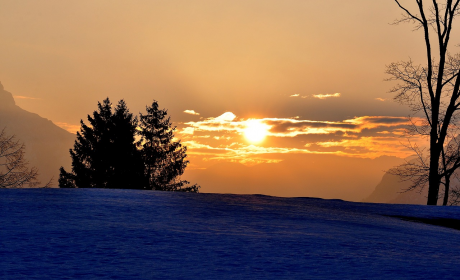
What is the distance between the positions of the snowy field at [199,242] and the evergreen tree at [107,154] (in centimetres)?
3255

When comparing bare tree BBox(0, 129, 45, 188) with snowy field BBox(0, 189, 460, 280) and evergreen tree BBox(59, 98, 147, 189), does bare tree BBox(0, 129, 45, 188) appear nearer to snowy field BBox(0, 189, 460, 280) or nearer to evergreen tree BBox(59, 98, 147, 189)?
evergreen tree BBox(59, 98, 147, 189)

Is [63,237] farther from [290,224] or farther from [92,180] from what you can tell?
[92,180]

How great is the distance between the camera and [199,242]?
313 inches

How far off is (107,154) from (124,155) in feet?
5.50

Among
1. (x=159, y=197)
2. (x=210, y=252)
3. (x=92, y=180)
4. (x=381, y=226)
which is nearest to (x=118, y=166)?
(x=92, y=180)

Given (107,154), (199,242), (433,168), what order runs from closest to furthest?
(199,242) < (433,168) < (107,154)

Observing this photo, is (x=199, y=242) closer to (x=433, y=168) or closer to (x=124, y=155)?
(x=433, y=168)

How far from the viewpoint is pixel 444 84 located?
25.0 m

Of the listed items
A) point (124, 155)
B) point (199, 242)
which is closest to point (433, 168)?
point (199, 242)

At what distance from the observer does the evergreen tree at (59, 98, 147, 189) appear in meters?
46.1

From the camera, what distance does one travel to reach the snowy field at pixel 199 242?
20.4ft

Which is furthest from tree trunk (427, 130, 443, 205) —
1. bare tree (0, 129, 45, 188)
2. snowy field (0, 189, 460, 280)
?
bare tree (0, 129, 45, 188)

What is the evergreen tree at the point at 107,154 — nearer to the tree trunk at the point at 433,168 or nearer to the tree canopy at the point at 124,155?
the tree canopy at the point at 124,155

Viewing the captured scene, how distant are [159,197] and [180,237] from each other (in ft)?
20.2
